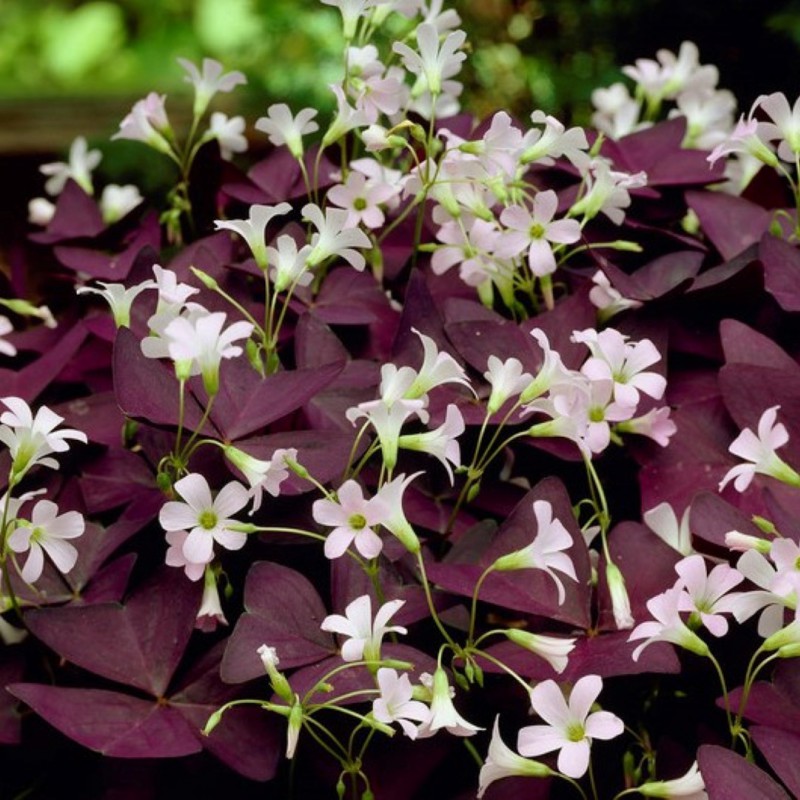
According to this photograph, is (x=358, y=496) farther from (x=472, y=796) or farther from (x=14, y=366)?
(x=14, y=366)

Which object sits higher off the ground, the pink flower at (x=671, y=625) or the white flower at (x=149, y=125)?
the white flower at (x=149, y=125)

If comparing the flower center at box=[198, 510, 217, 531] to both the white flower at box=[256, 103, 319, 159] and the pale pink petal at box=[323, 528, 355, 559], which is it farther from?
the white flower at box=[256, 103, 319, 159]

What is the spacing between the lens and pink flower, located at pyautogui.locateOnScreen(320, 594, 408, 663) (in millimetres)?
629

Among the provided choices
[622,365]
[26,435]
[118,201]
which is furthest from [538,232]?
[118,201]

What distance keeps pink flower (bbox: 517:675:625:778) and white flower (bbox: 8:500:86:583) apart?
0.88 feet

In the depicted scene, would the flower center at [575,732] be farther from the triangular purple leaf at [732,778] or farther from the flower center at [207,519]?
the flower center at [207,519]

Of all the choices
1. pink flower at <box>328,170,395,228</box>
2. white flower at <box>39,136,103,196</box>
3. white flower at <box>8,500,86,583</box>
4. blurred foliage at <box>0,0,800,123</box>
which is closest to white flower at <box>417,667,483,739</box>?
white flower at <box>8,500,86,583</box>

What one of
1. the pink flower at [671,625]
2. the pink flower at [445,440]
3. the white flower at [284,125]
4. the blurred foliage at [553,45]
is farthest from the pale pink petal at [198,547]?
the blurred foliage at [553,45]

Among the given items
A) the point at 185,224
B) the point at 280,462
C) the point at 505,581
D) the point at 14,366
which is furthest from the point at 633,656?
the point at 185,224

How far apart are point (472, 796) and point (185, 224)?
62cm

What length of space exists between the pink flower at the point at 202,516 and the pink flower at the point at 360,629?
0.24 feet

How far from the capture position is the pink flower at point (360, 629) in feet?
2.06

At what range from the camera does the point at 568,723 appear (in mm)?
622

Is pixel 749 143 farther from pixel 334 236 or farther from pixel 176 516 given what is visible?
pixel 176 516
